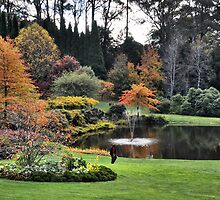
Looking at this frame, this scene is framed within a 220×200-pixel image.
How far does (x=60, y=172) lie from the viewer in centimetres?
1258

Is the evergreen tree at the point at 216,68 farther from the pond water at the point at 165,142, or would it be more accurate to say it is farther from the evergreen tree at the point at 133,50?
the pond water at the point at 165,142

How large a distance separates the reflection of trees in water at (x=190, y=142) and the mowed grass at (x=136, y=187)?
Answer: 9.41 metres

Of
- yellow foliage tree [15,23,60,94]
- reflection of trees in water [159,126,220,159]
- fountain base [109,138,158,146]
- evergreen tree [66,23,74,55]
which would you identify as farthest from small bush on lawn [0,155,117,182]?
evergreen tree [66,23,74,55]

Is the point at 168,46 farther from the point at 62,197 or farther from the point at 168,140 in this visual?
the point at 62,197

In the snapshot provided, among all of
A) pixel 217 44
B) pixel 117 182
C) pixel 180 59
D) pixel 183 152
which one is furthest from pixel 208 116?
pixel 117 182

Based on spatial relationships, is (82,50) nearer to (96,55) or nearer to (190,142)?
(96,55)

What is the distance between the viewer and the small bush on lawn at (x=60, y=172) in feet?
39.3

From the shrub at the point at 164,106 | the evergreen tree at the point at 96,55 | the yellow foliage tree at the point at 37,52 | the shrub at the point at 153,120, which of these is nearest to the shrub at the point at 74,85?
the yellow foliage tree at the point at 37,52

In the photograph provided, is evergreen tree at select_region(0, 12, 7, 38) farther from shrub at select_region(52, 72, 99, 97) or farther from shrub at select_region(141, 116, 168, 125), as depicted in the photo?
shrub at select_region(141, 116, 168, 125)

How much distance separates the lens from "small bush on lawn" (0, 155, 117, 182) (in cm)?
1199

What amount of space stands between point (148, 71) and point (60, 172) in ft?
144

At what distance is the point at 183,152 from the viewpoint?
2658 cm

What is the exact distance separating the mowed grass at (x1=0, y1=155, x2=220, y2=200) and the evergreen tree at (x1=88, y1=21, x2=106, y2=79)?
1743 inches

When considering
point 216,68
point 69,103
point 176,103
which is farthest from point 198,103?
point 69,103
